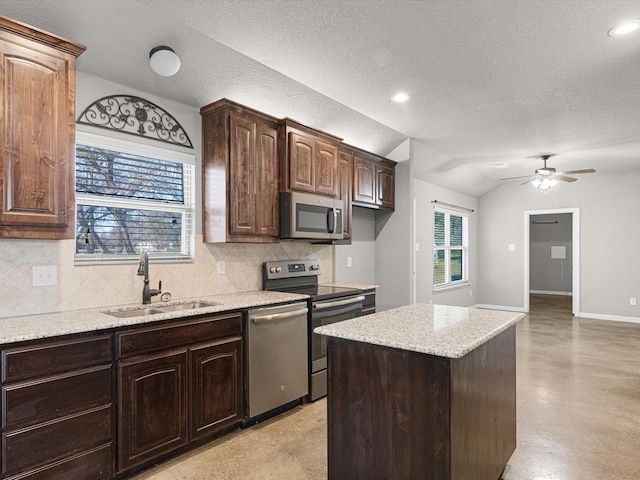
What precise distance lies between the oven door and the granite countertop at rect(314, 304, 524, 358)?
0.96 meters

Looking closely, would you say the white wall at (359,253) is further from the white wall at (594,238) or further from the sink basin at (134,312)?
the white wall at (594,238)

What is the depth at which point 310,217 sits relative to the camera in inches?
142

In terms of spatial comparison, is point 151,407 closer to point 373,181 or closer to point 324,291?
point 324,291

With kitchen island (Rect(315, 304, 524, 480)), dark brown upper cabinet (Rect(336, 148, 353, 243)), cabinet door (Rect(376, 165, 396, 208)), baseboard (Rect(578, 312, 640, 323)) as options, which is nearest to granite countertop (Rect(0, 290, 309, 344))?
kitchen island (Rect(315, 304, 524, 480))

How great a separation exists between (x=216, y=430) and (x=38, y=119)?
82.0 inches

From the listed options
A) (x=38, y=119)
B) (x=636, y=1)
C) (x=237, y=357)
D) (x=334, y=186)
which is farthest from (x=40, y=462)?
(x=636, y=1)

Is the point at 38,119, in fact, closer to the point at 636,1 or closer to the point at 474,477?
the point at 474,477

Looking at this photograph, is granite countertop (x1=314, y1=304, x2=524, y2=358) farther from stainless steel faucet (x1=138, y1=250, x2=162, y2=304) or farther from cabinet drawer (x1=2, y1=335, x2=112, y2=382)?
stainless steel faucet (x1=138, y1=250, x2=162, y2=304)

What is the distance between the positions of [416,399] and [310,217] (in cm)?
218

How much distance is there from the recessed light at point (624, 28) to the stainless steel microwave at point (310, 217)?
236 cm

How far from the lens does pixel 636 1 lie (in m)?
2.12

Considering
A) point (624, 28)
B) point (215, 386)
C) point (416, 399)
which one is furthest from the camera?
point (215, 386)

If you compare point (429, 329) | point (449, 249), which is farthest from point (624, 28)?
point (449, 249)

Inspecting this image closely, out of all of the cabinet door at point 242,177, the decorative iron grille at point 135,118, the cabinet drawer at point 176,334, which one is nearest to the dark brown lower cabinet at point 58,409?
the cabinet drawer at point 176,334
